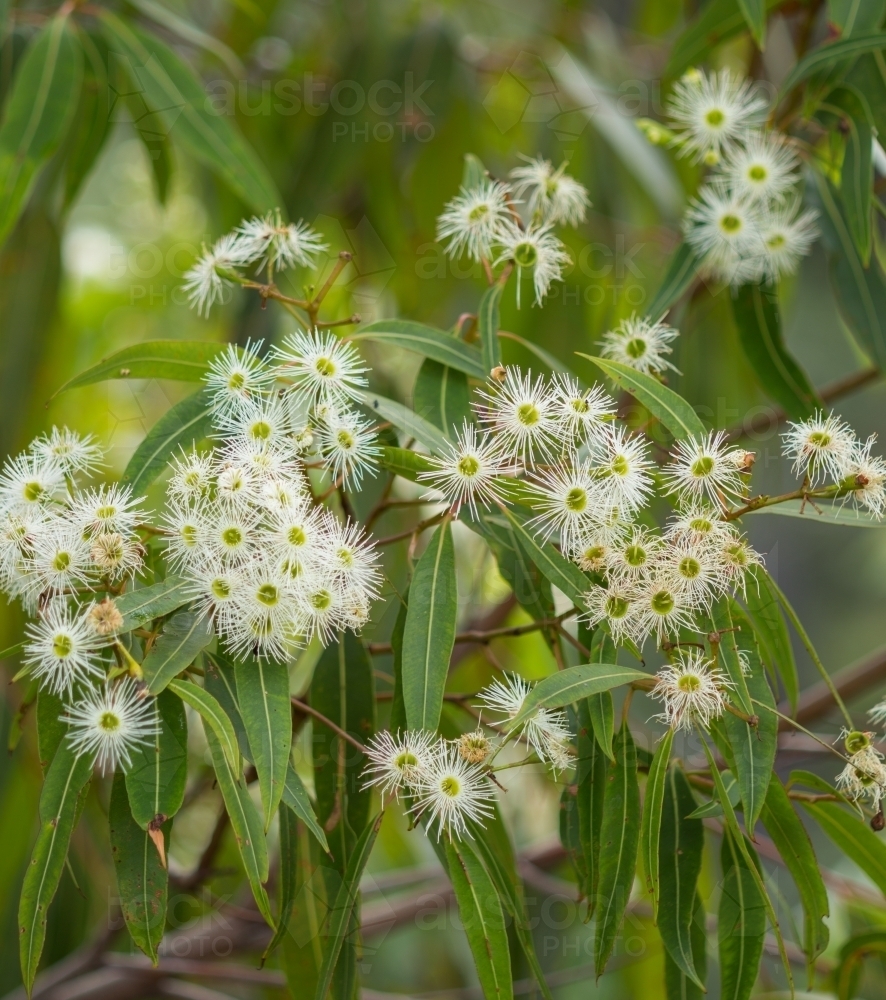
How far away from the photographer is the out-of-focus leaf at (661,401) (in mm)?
646

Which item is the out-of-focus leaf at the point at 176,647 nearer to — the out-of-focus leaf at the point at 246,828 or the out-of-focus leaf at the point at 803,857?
the out-of-focus leaf at the point at 246,828

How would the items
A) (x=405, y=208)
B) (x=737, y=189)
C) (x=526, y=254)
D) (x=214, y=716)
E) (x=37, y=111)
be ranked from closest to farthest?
(x=214, y=716)
(x=526, y=254)
(x=737, y=189)
(x=37, y=111)
(x=405, y=208)

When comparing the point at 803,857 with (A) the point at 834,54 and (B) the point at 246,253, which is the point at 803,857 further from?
(A) the point at 834,54

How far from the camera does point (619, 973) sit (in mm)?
1562

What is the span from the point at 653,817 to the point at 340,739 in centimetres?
25

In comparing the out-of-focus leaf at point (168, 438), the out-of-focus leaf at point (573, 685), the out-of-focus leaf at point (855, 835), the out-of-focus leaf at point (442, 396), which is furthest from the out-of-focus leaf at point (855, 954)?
the out-of-focus leaf at point (168, 438)

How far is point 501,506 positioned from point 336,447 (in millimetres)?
109

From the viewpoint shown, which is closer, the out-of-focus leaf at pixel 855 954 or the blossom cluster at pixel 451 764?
the blossom cluster at pixel 451 764

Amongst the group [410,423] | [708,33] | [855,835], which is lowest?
[855,835]

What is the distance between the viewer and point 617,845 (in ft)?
2.14

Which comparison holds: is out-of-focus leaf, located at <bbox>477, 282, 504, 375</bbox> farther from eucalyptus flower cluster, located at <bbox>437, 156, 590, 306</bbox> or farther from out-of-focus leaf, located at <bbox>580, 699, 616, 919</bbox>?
out-of-focus leaf, located at <bbox>580, 699, 616, 919</bbox>

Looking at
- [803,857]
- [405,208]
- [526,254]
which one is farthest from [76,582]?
[405,208]

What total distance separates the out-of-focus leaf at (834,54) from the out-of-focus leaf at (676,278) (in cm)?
20

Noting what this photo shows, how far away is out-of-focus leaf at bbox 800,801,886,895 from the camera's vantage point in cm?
76
